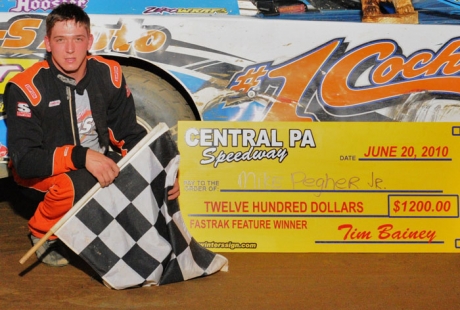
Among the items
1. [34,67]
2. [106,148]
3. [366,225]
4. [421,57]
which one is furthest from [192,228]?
[421,57]

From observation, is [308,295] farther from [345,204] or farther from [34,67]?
[34,67]

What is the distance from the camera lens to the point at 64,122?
3.82 metres

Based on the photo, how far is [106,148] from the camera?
158 inches

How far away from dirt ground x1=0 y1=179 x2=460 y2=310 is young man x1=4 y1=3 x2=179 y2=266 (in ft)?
0.94

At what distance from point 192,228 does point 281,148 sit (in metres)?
0.73

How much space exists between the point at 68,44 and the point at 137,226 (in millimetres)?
1041

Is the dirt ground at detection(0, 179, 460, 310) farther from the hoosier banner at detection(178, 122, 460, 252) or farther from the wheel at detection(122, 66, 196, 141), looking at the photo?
the wheel at detection(122, 66, 196, 141)

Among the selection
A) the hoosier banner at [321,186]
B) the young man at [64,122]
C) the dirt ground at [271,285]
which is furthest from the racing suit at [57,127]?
the hoosier banner at [321,186]

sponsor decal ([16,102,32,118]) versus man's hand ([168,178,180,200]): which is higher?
sponsor decal ([16,102,32,118])

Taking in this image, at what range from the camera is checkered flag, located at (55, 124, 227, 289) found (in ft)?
11.3

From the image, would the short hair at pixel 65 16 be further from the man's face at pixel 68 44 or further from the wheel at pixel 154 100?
the wheel at pixel 154 100

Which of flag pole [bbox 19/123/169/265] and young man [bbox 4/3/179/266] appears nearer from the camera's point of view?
flag pole [bbox 19/123/169/265]

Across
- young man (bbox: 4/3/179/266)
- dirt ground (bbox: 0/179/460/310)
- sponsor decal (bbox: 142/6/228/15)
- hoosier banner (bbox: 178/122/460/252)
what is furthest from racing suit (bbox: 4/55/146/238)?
sponsor decal (bbox: 142/6/228/15)

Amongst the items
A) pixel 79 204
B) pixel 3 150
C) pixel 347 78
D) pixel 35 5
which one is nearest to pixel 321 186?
pixel 347 78
